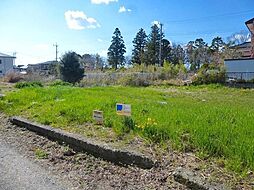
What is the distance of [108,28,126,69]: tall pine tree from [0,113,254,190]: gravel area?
5463 cm

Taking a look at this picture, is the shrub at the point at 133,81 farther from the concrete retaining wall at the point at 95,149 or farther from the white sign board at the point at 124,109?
the white sign board at the point at 124,109

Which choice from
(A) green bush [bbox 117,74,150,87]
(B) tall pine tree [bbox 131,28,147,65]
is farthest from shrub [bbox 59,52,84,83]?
(B) tall pine tree [bbox 131,28,147,65]

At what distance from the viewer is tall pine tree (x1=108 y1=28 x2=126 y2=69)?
5828 cm

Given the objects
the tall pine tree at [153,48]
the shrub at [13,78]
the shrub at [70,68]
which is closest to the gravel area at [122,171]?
the shrub at [70,68]

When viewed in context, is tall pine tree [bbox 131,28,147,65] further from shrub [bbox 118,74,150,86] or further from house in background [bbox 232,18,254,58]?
shrub [bbox 118,74,150,86]

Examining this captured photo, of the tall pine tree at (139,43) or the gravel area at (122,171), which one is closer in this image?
the gravel area at (122,171)

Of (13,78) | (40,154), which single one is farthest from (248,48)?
Result: (40,154)

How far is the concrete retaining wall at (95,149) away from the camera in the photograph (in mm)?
3322

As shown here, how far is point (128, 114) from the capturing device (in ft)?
14.8

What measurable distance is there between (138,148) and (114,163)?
376 mm

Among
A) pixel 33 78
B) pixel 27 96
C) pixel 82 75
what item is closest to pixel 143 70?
pixel 82 75

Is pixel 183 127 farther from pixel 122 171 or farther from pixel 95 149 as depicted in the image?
pixel 95 149

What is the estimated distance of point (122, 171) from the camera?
3.35 meters

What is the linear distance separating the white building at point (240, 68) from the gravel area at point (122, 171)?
66.4 ft
